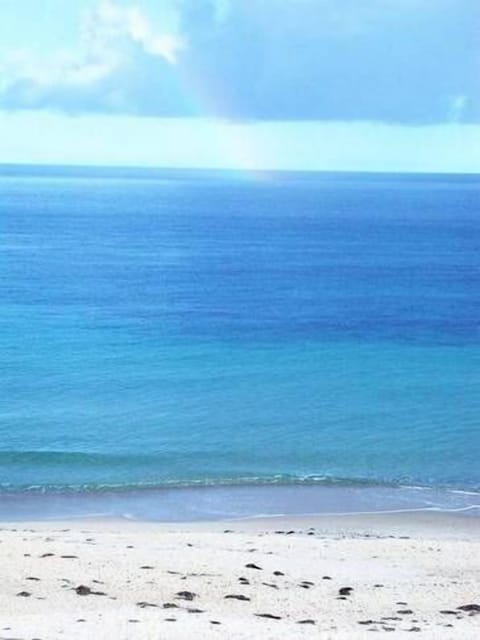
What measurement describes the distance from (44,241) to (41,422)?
70.1 m

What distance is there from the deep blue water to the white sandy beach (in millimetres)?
6591

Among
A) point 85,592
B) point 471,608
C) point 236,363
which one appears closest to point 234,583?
point 85,592

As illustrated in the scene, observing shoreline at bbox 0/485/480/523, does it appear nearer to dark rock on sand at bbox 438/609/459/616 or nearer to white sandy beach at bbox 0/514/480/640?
white sandy beach at bbox 0/514/480/640

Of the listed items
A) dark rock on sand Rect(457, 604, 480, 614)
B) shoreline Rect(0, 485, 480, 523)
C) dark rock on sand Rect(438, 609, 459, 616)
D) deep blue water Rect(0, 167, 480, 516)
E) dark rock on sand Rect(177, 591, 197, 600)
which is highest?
deep blue water Rect(0, 167, 480, 516)

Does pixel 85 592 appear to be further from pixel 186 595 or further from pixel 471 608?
pixel 471 608

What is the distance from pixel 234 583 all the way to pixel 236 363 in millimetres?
28187

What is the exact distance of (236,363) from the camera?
4750 cm

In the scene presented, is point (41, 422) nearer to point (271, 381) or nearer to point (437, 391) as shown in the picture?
point (271, 381)

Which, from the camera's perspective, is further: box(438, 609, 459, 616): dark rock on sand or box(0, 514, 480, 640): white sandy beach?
box(438, 609, 459, 616): dark rock on sand

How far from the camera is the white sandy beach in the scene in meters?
16.6

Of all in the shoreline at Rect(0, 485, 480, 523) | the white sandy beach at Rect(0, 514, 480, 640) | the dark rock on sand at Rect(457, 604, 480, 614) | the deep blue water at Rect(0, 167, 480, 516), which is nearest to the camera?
the white sandy beach at Rect(0, 514, 480, 640)

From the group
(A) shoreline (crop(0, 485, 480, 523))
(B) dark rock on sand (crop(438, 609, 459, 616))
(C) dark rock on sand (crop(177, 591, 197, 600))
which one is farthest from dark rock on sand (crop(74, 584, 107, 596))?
(A) shoreline (crop(0, 485, 480, 523))

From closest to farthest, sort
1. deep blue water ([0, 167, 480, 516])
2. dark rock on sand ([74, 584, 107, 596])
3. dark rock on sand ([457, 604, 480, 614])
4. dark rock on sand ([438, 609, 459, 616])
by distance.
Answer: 1. dark rock on sand ([438, 609, 459, 616])
2. dark rock on sand ([457, 604, 480, 614])
3. dark rock on sand ([74, 584, 107, 596])
4. deep blue water ([0, 167, 480, 516])

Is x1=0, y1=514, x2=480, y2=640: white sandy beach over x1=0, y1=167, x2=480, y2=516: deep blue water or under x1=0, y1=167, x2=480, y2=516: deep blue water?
under
